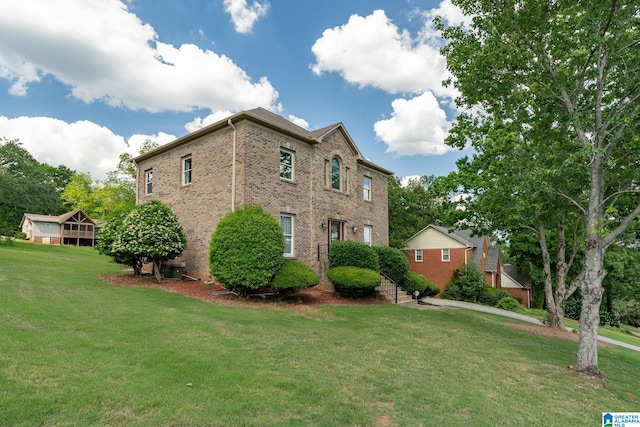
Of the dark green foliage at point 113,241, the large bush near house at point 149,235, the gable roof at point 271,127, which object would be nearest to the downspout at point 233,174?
the gable roof at point 271,127

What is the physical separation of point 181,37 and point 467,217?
1287 cm

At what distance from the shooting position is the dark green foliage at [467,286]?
24.1m

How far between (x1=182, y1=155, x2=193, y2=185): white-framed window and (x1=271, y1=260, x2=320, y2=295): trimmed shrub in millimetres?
6791

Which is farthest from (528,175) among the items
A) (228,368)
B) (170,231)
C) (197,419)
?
(170,231)

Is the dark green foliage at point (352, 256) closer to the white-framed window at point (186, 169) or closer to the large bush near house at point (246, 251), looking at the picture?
the large bush near house at point (246, 251)

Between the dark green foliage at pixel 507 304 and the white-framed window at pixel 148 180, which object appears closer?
the white-framed window at pixel 148 180

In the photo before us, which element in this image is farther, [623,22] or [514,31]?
[514,31]

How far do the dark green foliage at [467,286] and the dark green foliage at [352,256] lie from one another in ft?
41.0

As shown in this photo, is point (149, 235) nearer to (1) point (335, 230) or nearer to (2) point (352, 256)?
(2) point (352, 256)

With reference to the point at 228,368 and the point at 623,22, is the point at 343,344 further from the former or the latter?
the point at 623,22

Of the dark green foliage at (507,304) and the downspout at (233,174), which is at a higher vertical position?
the downspout at (233,174)

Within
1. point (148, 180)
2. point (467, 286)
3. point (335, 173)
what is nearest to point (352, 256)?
point (335, 173)

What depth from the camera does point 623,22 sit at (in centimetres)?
686

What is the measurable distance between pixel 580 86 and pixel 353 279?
9.10m
